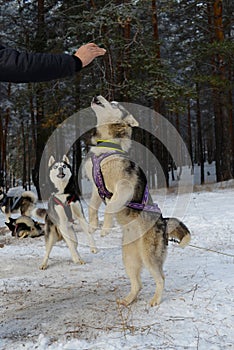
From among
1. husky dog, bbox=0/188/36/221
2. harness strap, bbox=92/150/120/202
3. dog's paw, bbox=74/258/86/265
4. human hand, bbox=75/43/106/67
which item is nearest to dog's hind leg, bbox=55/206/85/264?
dog's paw, bbox=74/258/86/265

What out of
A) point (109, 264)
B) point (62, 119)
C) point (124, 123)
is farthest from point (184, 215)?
point (62, 119)

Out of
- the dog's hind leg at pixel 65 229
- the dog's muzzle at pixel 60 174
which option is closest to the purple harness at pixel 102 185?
the dog's hind leg at pixel 65 229

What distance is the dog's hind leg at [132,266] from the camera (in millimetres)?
4461

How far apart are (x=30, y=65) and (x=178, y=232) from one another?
2965mm

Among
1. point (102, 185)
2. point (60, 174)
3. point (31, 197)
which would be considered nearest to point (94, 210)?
point (102, 185)

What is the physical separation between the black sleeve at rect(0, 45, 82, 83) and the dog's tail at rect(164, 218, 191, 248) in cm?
266

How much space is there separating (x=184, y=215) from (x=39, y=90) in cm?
945

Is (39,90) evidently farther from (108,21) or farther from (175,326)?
(175,326)

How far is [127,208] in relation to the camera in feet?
14.3

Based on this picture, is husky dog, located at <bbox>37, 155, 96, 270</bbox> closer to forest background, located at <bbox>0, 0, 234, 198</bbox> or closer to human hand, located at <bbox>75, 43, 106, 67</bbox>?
human hand, located at <bbox>75, 43, 106, 67</bbox>

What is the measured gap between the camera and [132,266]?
4.54 metres

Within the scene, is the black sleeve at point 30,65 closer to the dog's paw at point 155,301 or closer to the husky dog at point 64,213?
the dog's paw at point 155,301

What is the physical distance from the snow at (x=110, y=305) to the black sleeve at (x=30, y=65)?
2251 millimetres

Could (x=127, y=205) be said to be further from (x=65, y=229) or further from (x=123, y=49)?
(x=123, y=49)
